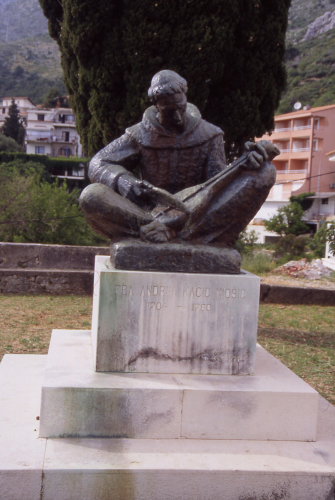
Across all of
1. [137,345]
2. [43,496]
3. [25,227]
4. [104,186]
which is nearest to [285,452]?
[137,345]

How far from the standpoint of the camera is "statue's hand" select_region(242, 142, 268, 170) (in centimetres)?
328

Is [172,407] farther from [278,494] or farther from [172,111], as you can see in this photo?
[172,111]

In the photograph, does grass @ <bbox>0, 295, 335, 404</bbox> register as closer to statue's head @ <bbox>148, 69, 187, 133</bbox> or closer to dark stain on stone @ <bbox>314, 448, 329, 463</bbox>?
dark stain on stone @ <bbox>314, 448, 329, 463</bbox>

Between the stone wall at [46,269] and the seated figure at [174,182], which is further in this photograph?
the stone wall at [46,269]

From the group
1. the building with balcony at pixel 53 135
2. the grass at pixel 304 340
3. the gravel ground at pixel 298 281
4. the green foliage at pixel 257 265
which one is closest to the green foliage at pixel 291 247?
the green foliage at pixel 257 265

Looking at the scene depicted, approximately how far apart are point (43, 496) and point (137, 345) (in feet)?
3.14

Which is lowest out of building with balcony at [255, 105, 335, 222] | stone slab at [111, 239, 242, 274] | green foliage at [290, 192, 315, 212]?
stone slab at [111, 239, 242, 274]

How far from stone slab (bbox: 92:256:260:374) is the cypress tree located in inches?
247

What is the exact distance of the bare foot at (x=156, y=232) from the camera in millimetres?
3248

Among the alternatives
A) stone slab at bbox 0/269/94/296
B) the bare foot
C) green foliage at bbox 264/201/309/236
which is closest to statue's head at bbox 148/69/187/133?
the bare foot

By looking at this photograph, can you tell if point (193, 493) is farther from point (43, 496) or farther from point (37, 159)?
point (37, 159)

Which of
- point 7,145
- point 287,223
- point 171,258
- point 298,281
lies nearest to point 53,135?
point 7,145

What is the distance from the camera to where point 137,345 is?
3.10m

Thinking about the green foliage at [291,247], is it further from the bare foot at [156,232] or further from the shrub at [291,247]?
the bare foot at [156,232]
